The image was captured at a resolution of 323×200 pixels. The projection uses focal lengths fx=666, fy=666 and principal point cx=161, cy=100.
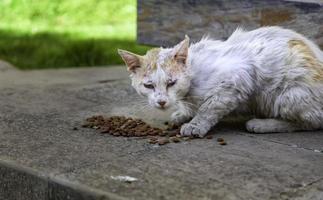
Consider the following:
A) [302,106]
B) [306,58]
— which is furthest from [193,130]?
[306,58]

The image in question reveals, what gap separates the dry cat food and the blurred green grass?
2.43 m

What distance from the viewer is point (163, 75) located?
3463 millimetres

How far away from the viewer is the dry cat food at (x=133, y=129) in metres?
3.51

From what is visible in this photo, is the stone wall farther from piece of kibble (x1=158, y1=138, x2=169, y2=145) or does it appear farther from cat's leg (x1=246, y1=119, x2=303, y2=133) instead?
piece of kibble (x1=158, y1=138, x2=169, y2=145)

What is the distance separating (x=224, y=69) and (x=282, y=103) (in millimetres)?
369

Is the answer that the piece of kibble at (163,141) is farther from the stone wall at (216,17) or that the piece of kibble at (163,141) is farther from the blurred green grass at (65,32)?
the blurred green grass at (65,32)

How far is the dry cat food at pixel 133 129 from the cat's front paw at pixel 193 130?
3 centimetres

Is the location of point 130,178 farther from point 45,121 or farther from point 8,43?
point 8,43

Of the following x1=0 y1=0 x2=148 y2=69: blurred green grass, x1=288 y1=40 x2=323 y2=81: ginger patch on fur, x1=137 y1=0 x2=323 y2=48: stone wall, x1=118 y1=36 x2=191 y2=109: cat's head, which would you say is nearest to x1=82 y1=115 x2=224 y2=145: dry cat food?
x1=118 y1=36 x2=191 y2=109: cat's head

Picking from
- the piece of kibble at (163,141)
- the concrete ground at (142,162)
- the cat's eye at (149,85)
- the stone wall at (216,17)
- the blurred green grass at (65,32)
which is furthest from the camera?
the blurred green grass at (65,32)

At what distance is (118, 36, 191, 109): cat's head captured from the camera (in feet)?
11.4

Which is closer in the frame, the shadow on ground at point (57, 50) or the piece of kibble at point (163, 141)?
the piece of kibble at point (163, 141)

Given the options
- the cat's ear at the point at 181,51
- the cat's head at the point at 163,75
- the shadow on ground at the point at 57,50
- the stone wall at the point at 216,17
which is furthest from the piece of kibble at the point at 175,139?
the shadow on ground at the point at 57,50

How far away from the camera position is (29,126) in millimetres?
3816
